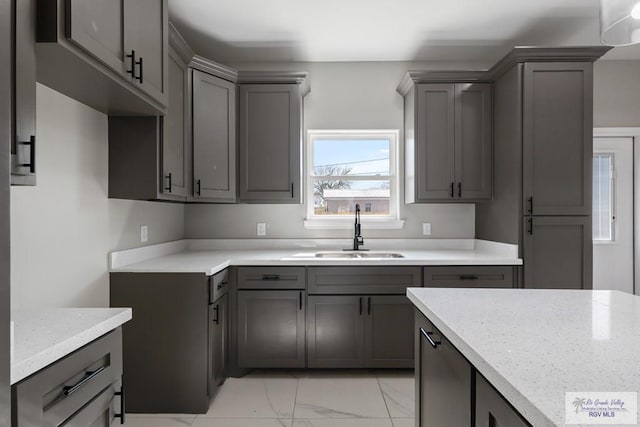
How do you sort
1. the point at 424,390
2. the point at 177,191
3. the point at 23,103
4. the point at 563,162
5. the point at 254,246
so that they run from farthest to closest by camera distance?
1. the point at 254,246
2. the point at 563,162
3. the point at 177,191
4. the point at 424,390
5. the point at 23,103

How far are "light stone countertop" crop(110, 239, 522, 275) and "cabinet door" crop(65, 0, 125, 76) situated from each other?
119cm

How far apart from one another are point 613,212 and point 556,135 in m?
1.48

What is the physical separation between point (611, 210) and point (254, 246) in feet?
10.9

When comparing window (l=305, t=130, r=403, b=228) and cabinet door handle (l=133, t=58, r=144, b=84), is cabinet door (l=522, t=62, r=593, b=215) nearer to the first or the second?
window (l=305, t=130, r=403, b=228)

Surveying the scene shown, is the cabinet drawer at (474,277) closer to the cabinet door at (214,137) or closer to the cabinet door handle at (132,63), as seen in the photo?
the cabinet door at (214,137)

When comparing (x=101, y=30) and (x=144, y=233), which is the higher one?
(x=101, y=30)

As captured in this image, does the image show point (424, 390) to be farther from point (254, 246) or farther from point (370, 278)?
point (254, 246)

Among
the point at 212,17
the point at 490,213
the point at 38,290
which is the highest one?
the point at 212,17

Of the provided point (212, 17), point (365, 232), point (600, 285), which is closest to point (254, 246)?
point (365, 232)

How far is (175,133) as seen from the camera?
2.47m

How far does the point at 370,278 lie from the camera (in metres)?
2.73

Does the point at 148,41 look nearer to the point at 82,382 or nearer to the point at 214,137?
the point at 214,137

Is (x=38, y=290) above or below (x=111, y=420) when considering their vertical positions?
above

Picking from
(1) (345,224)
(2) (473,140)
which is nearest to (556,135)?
(2) (473,140)
